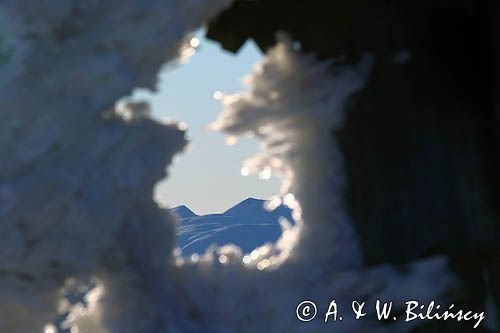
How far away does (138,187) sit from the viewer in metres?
2.95

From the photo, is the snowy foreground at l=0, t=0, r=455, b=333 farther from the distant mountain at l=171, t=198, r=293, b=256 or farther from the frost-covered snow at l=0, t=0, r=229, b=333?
the distant mountain at l=171, t=198, r=293, b=256

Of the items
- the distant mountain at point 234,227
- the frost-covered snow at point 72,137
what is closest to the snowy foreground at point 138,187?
the frost-covered snow at point 72,137

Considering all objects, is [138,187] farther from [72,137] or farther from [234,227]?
[234,227]

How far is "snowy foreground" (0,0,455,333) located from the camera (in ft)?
9.04

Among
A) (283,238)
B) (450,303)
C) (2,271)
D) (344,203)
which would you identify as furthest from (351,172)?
(2,271)

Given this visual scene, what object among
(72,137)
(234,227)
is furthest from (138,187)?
(234,227)

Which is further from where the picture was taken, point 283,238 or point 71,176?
point 283,238

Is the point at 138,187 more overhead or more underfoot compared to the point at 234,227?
more underfoot

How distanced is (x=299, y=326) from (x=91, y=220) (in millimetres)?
872

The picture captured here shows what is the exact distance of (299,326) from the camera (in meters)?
3.25

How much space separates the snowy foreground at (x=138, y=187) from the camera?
9.04 ft

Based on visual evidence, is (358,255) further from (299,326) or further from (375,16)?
(375,16)

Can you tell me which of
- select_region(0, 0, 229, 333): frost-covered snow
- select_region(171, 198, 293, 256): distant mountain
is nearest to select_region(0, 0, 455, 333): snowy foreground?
select_region(0, 0, 229, 333): frost-covered snow

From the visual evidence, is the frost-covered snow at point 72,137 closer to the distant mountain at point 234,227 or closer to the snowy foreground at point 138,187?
the snowy foreground at point 138,187
